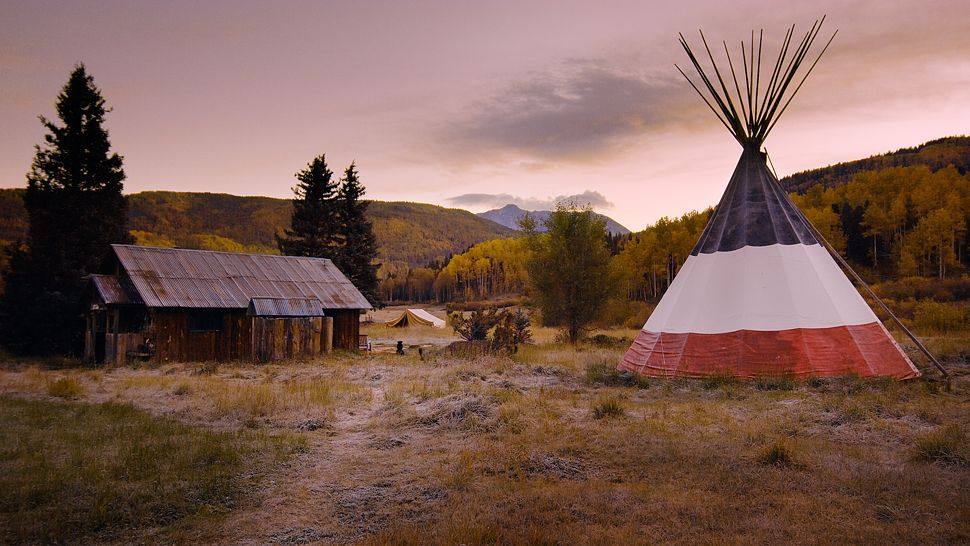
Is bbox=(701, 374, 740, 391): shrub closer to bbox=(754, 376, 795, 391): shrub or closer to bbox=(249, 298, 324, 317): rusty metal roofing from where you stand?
bbox=(754, 376, 795, 391): shrub

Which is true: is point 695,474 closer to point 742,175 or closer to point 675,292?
point 675,292


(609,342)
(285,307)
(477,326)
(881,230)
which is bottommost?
(609,342)

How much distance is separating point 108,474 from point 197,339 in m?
16.6

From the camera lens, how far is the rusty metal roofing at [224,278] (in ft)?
72.7

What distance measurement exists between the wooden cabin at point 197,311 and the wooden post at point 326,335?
0.15ft

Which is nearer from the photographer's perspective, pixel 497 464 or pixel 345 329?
pixel 497 464

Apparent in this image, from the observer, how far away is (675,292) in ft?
53.2

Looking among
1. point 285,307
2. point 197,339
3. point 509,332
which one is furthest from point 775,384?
point 197,339

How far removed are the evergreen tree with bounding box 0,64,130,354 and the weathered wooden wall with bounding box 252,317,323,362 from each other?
806 cm

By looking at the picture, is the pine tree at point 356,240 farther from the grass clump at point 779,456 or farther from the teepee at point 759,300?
the grass clump at point 779,456

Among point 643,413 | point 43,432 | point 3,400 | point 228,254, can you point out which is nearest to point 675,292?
point 643,413

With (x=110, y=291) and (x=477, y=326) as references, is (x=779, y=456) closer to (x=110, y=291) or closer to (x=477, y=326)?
(x=477, y=326)

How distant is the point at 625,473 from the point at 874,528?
8.93 feet

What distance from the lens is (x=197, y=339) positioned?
22.4 metres
